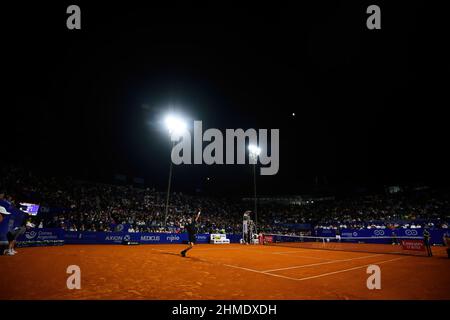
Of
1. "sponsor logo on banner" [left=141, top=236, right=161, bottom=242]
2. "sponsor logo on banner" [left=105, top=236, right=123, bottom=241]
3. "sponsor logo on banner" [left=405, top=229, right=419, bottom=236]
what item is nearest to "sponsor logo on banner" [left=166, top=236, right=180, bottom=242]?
"sponsor logo on banner" [left=141, top=236, right=161, bottom=242]

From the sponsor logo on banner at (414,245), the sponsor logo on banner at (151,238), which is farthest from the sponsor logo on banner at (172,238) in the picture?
the sponsor logo on banner at (414,245)

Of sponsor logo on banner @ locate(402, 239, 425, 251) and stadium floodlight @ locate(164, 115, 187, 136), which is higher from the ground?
stadium floodlight @ locate(164, 115, 187, 136)

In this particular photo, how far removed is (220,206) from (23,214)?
40.7 meters

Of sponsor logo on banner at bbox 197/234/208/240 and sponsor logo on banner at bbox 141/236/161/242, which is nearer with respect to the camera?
sponsor logo on banner at bbox 141/236/161/242

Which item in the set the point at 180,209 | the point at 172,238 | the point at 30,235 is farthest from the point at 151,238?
the point at 180,209

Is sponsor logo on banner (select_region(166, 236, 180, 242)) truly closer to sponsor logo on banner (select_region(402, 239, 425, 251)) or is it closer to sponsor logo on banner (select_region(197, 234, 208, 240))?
sponsor logo on banner (select_region(197, 234, 208, 240))

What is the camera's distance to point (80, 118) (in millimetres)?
30734

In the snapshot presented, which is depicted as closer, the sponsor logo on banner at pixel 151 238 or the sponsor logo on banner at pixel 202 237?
the sponsor logo on banner at pixel 151 238

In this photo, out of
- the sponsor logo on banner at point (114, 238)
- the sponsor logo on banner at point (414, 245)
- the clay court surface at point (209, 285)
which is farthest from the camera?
the sponsor logo on banner at point (114, 238)

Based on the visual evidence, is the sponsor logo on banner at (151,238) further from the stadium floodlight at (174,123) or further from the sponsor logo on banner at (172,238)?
the stadium floodlight at (174,123)

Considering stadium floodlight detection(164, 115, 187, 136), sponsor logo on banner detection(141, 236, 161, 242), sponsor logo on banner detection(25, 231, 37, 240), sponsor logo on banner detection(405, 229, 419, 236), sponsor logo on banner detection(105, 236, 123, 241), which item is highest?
stadium floodlight detection(164, 115, 187, 136)

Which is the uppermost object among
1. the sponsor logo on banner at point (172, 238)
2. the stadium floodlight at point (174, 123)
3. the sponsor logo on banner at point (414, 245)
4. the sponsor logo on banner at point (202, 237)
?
the stadium floodlight at point (174, 123)
